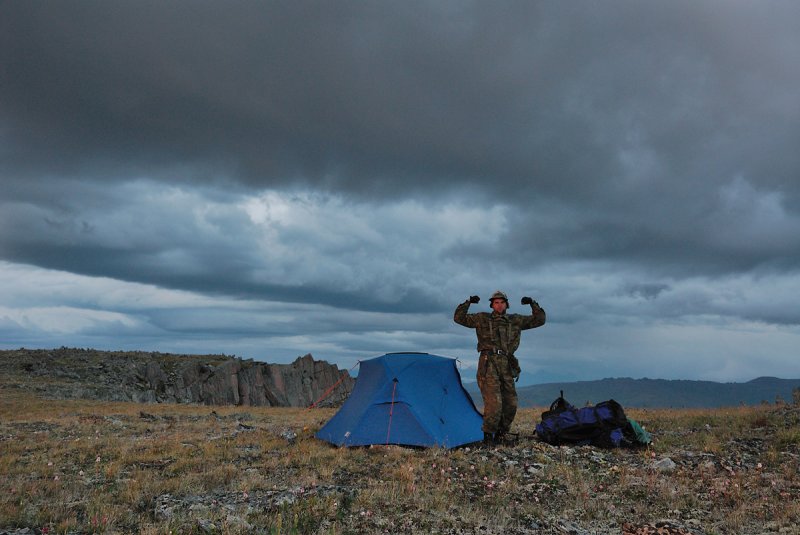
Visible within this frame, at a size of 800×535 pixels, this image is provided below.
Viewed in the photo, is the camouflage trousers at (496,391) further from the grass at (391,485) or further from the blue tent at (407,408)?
the grass at (391,485)

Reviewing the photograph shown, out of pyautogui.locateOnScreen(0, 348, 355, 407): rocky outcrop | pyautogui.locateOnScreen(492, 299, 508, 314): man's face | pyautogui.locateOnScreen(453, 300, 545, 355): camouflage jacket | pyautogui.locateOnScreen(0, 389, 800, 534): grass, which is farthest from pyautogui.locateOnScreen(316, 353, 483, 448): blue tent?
pyautogui.locateOnScreen(0, 348, 355, 407): rocky outcrop

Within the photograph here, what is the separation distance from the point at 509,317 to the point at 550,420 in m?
2.92

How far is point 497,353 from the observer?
1430cm

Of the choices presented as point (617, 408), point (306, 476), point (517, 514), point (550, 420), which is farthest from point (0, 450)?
point (617, 408)

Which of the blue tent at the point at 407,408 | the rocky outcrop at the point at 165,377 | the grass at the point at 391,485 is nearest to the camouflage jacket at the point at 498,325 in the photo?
the blue tent at the point at 407,408

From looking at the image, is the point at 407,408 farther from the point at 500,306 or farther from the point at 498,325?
the point at 500,306

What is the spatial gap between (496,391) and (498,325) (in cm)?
165

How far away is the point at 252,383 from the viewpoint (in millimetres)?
50594

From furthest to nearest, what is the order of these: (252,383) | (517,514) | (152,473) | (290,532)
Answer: (252,383)
(152,473)
(517,514)
(290,532)

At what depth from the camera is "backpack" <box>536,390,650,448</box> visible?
45.4 ft

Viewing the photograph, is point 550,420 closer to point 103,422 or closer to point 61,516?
point 61,516

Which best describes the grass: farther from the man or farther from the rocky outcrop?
the rocky outcrop

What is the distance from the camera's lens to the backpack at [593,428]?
1385cm

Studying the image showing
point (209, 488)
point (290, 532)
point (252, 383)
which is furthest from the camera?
point (252, 383)
